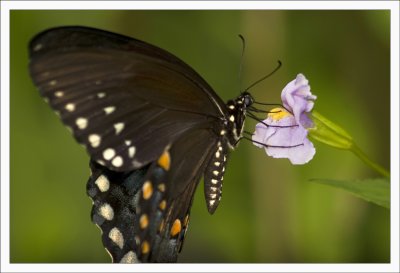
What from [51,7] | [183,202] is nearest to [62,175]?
[51,7]

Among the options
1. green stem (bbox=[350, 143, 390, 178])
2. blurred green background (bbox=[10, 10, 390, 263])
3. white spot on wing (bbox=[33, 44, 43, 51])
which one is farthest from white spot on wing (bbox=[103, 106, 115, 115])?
blurred green background (bbox=[10, 10, 390, 263])

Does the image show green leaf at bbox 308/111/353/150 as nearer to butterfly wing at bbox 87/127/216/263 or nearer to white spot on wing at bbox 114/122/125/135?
butterfly wing at bbox 87/127/216/263

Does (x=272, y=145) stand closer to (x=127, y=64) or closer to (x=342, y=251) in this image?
(x=127, y=64)

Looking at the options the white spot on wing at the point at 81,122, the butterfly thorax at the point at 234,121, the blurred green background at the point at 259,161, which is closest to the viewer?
the white spot on wing at the point at 81,122

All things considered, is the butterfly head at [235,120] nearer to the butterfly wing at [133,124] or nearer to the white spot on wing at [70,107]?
the butterfly wing at [133,124]

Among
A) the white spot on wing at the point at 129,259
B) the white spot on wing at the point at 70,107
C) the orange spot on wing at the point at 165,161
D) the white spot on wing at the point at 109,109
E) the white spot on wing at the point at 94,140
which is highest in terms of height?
the white spot on wing at the point at 70,107

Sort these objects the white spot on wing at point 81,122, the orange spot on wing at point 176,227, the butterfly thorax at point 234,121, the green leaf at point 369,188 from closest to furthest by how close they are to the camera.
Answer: the green leaf at point 369,188
the white spot on wing at point 81,122
the orange spot on wing at point 176,227
the butterfly thorax at point 234,121

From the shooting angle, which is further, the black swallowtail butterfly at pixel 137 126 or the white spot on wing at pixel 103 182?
the white spot on wing at pixel 103 182

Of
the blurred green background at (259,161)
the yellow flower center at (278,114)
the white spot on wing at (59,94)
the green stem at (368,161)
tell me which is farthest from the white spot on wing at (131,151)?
the blurred green background at (259,161)
